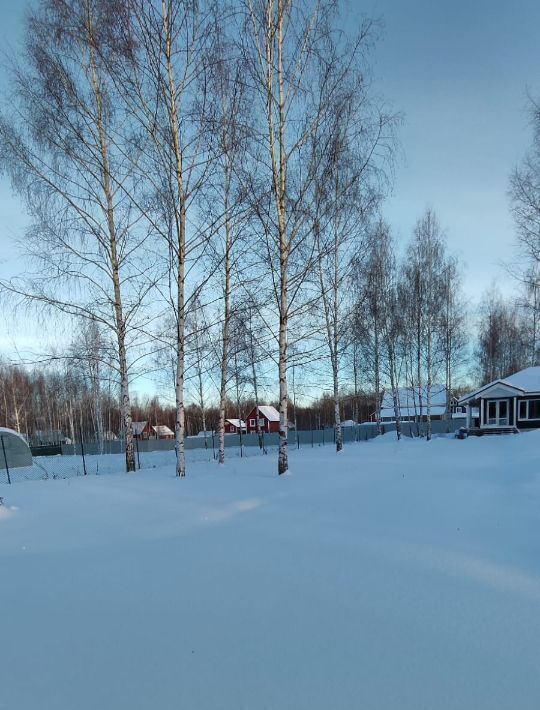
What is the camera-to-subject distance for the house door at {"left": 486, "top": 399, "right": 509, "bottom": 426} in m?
21.5

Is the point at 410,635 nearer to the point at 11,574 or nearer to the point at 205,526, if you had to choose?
the point at 205,526

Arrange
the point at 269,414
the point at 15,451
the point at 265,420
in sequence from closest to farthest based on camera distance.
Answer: the point at 15,451 < the point at 269,414 < the point at 265,420

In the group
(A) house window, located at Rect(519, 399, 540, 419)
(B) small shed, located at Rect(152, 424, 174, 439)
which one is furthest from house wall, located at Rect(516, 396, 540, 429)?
(B) small shed, located at Rect(152, 424, 174, 439)

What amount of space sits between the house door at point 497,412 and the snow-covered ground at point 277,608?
19490 millimetres

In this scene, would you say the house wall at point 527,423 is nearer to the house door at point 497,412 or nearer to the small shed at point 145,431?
the house door at point 497,412

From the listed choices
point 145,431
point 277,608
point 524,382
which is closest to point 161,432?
point 145,431

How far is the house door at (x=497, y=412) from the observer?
21.5m

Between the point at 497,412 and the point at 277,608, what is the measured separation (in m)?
23.1

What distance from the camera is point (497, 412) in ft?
71.3

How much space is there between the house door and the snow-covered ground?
767 inches

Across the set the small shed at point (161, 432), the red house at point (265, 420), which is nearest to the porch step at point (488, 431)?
the red house at point (265, 420)

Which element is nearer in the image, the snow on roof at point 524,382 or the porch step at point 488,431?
the porch step at point 488,431

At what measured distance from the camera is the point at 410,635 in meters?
1.99

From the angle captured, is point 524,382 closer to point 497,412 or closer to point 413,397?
point 497,412
